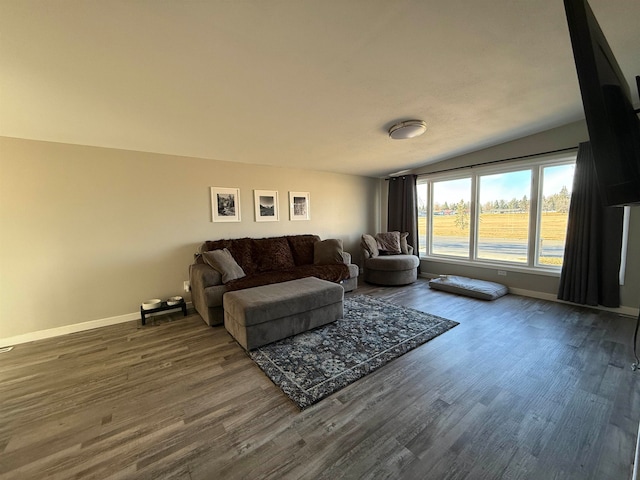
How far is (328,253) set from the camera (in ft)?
13.7

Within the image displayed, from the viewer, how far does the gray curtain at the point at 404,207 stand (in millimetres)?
5004

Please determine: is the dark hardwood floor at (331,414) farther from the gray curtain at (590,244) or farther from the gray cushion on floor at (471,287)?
the gray cushion on floor at (471,287)

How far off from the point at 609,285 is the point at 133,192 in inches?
239

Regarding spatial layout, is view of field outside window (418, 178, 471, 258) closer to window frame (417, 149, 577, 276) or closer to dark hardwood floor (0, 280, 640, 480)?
window frame (417, 149, 577, 276)

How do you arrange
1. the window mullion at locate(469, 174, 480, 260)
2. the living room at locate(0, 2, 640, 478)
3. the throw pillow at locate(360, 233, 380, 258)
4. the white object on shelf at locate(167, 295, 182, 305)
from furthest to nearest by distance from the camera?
→ the throw pillow at locate(360, 233, 380, 258)
the window mullion at locate(469, 174, 480, 260)
the white object on shelf at locate(167, 295, 182, 305)
the living room at locate(0, 2, 640, 478)

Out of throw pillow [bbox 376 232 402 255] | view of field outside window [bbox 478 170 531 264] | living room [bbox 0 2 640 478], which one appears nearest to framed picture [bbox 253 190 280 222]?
living room [bbox 0 2 640 478]

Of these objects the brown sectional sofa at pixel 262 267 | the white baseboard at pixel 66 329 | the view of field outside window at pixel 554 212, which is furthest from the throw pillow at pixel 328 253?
the view of field outside window at pixel 554 212

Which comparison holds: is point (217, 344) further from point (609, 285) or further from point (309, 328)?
point (609, 285)

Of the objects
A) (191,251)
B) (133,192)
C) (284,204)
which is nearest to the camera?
(133,192)

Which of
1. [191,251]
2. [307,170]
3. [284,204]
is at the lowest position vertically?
[191,251]

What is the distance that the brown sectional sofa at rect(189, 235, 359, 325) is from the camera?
9.41 ft

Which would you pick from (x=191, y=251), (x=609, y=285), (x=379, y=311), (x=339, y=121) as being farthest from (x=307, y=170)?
(x=609, y=285)

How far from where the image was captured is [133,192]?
3033 millimetres

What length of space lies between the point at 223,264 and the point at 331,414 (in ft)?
7.16
